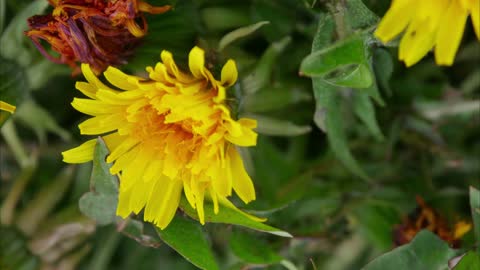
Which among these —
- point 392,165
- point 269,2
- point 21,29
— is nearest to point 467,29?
point 392,165

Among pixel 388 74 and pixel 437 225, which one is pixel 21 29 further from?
pixel 437 225

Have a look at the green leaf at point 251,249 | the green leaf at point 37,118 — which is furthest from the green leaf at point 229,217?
the green leaf at point 37,118

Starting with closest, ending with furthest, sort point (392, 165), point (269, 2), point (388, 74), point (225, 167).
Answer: point (225, 167)
point (388, 74)
point (269, 2)
point (392, 165)

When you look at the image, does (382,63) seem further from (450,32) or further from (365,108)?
(450,32)

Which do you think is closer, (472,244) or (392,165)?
(472,244)

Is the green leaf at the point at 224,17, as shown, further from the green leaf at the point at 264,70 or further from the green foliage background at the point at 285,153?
the green leaf at the point at 264,70

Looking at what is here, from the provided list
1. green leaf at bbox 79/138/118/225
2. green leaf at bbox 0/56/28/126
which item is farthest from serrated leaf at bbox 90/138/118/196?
green leaf at bbox 0/56/28/126

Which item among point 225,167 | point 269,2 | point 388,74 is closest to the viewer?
point 225,167
